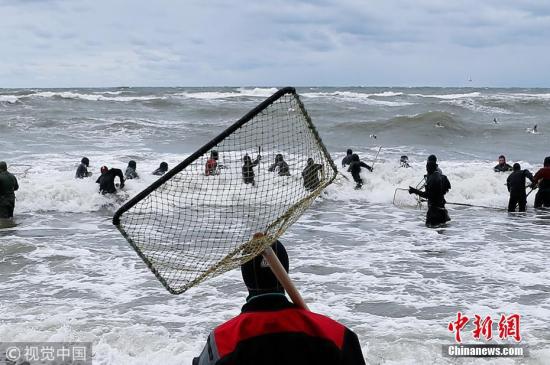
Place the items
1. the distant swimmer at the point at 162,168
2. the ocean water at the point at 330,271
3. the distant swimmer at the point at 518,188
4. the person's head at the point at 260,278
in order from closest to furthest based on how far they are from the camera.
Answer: the person's head at the point at 260,278 → the ocean water at the point at 330,271 → the distant swimmer at the point at 518,188 → the distant swimmer at the point at 162,168

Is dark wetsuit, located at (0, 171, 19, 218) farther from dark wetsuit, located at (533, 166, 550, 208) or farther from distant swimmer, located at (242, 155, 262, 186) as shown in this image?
→ dark wetsuit, located at (533, 166, 550, 208)

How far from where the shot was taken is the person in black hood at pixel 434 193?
11648 millimetres

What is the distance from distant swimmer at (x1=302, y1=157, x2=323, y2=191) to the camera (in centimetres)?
329

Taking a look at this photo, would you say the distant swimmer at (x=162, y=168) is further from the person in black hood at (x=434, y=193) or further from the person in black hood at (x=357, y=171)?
the person in black hood at (x=434, y=193)

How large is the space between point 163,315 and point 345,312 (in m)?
2.13

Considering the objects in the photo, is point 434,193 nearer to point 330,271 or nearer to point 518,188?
point 518,188

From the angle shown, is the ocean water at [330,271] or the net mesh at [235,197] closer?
the net mesh at [235,197]

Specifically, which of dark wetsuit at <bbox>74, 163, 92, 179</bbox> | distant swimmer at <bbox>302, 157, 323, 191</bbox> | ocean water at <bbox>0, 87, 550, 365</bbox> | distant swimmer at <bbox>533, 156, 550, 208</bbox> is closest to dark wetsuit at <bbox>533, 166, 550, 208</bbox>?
distant swimmer at <bbox>533, 156, 550, 208</bbox>

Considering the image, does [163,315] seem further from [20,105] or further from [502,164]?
[20,105]

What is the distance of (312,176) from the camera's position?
11.2ft

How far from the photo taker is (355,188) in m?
16.6

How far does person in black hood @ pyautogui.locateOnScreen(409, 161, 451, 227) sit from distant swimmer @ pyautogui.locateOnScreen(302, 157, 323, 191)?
27.0 ft

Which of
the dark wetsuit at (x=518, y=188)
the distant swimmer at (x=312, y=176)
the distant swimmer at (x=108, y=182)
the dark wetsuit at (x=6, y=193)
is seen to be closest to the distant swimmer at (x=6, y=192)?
the dark wetsuit at (x=6, y=193)

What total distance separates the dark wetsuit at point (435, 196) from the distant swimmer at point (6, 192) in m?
8.44
